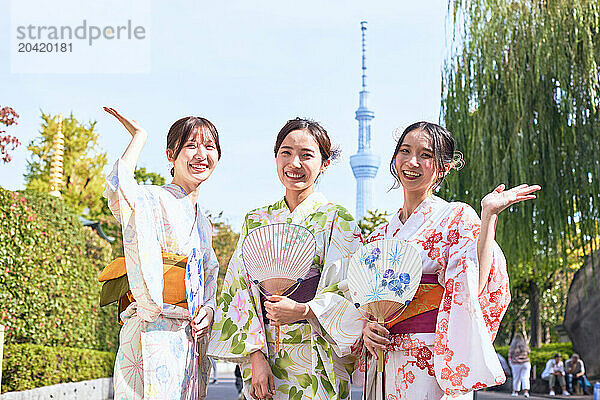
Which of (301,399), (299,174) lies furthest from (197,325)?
(299,174)

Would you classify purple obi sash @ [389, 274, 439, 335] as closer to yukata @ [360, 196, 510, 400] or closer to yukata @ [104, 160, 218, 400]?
yukata @ [360, 196, 510, 400]

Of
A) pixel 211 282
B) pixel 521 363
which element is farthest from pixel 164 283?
pixel 521 363

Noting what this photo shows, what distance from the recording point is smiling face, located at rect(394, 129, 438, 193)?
10.7 feet

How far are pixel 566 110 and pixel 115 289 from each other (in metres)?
10.6

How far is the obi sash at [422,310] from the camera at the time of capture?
3037 millimetres

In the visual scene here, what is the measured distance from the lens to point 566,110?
12.3 m

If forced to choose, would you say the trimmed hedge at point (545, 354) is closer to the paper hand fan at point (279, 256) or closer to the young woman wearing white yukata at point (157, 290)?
the young woman wearing white yukata at point (157, 290)

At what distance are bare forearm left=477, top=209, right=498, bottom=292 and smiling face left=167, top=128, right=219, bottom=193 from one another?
1.41m

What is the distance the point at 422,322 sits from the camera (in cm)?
304

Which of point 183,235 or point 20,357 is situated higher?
point 183,235

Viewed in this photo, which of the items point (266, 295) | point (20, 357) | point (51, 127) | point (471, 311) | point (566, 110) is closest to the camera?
point (471, 311)

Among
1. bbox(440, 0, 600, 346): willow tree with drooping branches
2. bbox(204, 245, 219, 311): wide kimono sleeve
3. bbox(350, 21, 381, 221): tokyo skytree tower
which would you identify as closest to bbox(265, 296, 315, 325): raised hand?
bbox(204, 245, 219, 311): wide kimono sleeve

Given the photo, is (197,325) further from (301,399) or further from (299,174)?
(299,174)

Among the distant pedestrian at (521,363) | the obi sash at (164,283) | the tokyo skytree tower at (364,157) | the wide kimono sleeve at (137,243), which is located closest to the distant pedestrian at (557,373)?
the distant pedestrian at (521,363)
